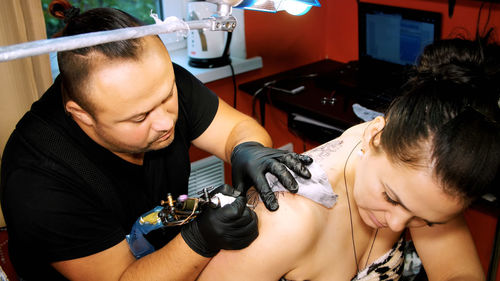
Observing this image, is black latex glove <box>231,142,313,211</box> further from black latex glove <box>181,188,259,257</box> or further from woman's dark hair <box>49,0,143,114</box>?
woman's dark hair <box>49,0,143,114</box>

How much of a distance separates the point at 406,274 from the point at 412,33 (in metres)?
1.20

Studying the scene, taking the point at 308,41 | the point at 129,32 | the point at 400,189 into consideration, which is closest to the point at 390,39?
the point at 308,41

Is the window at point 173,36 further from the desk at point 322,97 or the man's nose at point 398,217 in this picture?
the man's nose at point 398,217

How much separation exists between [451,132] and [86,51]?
30.7 inches

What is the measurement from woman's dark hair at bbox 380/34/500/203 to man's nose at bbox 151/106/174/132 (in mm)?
514

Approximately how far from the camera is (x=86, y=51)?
3.39 feet

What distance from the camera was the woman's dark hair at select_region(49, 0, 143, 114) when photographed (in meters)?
1.03

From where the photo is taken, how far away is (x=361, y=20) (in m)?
2.41

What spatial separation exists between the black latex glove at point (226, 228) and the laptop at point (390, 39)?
1462mm

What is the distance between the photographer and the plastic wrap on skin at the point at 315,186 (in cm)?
115

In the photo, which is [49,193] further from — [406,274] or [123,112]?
[406,274]

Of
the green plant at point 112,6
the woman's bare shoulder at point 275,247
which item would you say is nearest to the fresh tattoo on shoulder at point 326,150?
the woman's bare shoulder at point 275,247

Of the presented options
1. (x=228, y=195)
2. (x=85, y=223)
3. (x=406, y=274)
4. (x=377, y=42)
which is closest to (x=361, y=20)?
(x=377, y=42)

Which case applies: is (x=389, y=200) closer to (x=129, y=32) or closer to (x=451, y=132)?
(x=451, y=132)
